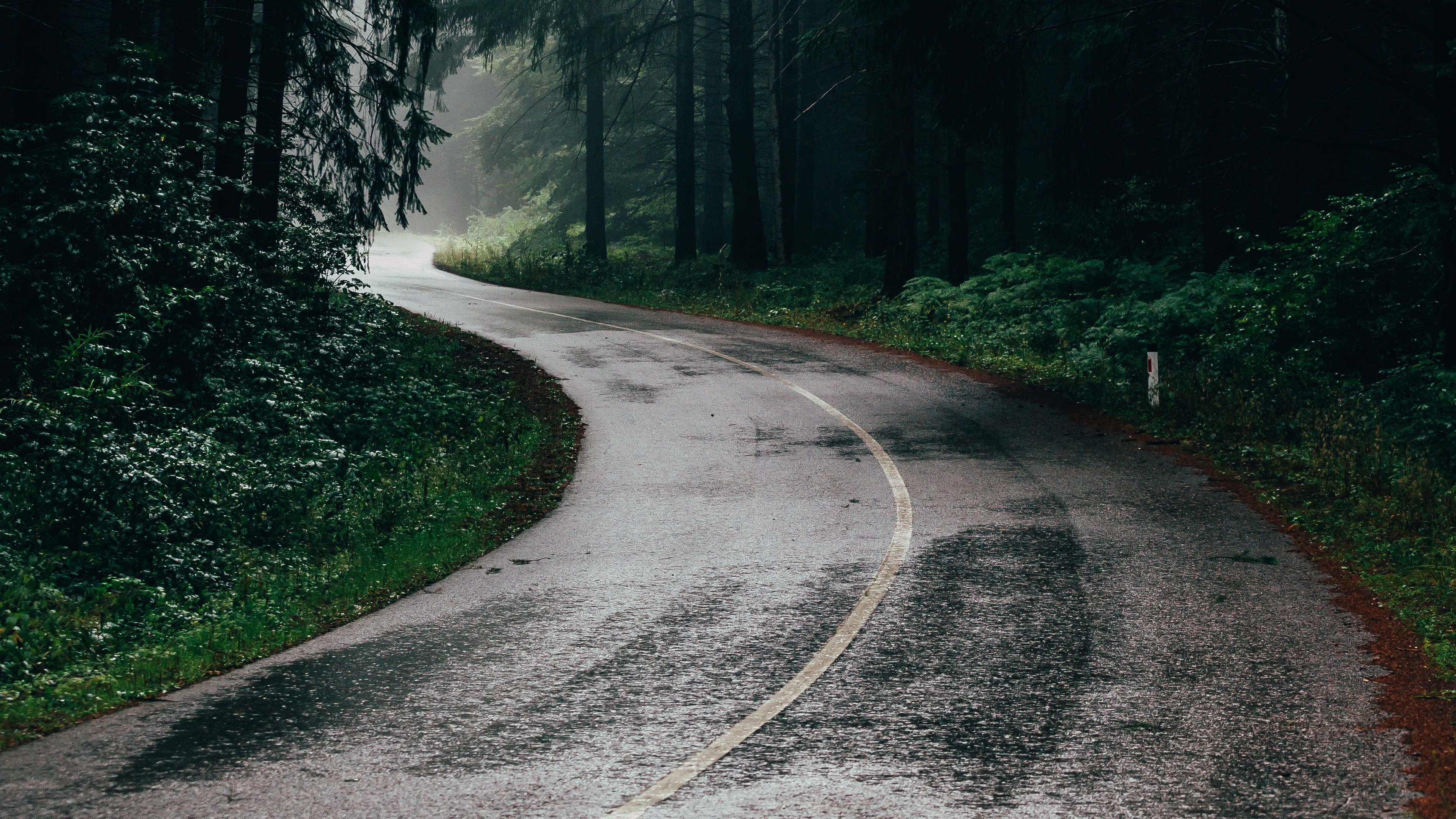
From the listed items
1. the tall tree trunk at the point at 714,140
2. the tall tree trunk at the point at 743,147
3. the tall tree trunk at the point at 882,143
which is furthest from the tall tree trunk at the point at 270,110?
the tall tree trunk at the point at 714,140

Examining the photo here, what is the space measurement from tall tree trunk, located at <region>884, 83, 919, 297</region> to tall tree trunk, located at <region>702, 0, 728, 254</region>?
1557 cm

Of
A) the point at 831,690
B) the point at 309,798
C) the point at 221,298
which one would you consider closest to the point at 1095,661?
the point at 831,690

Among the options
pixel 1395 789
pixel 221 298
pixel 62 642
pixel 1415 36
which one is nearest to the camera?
pixel 1395 789

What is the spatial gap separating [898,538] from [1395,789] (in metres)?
4.94

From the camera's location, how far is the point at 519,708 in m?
5.88

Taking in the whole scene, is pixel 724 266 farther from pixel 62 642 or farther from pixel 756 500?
pixel 62 642

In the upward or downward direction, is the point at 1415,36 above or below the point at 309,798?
above

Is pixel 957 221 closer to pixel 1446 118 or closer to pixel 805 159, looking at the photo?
pixel 805 159

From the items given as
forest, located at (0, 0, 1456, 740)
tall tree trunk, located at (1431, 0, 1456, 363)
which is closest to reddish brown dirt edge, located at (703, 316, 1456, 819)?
forest, located at (0, 0, 1456, 740)

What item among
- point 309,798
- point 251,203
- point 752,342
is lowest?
point 309,798

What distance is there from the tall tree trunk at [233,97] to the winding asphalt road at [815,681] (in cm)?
829

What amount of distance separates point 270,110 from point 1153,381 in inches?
559

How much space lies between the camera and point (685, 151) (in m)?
36.3

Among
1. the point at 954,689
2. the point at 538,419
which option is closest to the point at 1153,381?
the point at 538,419
